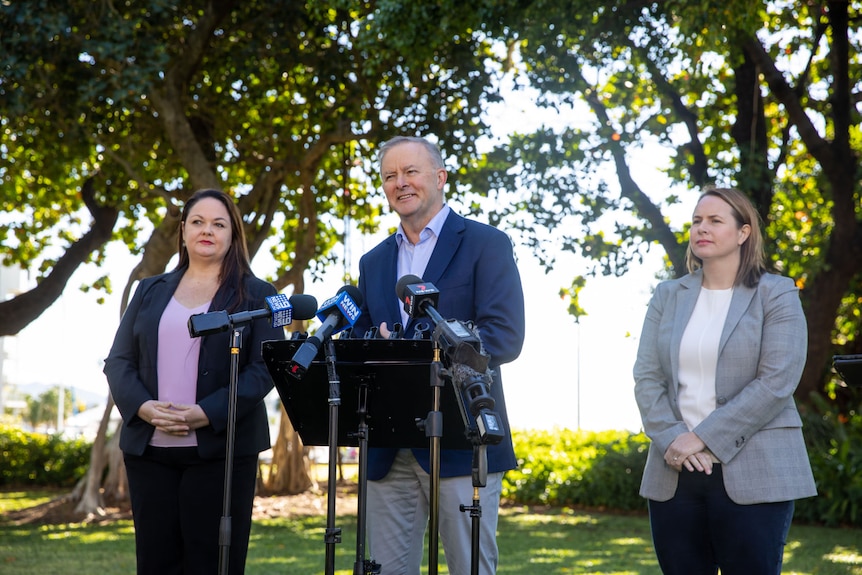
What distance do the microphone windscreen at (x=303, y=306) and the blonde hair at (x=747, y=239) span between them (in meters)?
1.71

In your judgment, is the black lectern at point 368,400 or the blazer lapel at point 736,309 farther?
the blazer lapel at point 736,309

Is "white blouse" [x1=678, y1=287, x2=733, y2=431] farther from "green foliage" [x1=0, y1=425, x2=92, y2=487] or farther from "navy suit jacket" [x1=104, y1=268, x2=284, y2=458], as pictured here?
"green foliage" [x1=0, y1=425, x2=92, y2=487]

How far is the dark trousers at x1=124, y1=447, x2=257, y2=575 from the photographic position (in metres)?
3.85

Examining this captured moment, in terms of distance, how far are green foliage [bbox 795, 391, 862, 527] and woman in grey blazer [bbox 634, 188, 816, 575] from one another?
8.13m

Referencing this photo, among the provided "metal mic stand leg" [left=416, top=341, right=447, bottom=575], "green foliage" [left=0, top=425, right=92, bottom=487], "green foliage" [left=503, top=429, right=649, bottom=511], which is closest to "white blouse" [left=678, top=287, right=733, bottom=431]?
"metal mic stand leg" [left=416, top=341, right=447, bottom=575]

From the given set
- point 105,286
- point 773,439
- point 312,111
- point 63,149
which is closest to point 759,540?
point 773,439

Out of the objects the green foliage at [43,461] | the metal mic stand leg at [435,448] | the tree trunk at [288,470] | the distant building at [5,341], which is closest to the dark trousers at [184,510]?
the metal mic stand leg at [435,448]

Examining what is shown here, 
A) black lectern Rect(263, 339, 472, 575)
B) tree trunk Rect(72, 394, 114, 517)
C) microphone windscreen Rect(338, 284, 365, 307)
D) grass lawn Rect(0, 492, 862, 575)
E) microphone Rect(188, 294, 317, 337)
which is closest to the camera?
black lectern Rect(263, 339, 472, 575)

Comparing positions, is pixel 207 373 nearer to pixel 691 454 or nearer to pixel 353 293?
pixel 353 293

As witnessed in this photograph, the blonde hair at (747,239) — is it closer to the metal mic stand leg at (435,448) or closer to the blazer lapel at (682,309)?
the blazer lapel at (682,309)

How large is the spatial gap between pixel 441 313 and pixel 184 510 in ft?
4.53

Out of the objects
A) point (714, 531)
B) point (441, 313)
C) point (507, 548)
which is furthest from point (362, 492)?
point (507, 548)

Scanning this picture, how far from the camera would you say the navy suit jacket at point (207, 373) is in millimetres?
3914

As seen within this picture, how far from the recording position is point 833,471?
11.6 meters
